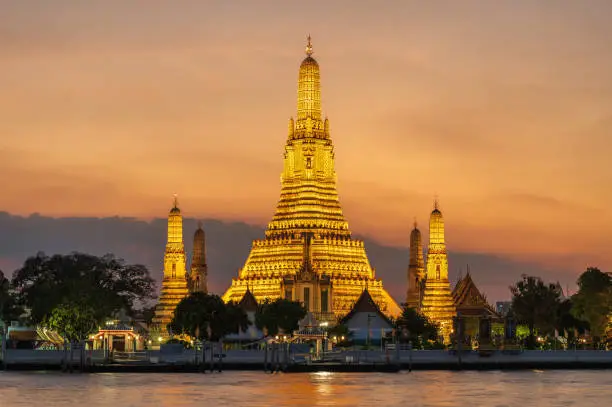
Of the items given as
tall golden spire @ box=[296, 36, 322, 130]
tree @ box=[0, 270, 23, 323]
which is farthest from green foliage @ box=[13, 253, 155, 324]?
tall golden spire @ box=[296, 36, 322, 130]

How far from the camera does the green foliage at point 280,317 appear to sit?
137m

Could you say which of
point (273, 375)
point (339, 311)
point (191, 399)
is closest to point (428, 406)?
point (191, 399)

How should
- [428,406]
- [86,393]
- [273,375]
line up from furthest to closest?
[273,375]
[86,393]
[428,406]

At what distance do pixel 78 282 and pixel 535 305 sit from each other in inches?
1694

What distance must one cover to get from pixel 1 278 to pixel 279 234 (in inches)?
1098

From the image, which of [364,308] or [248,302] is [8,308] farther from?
[364,308]

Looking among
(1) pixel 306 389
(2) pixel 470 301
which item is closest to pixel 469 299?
(2) pixel 470 301

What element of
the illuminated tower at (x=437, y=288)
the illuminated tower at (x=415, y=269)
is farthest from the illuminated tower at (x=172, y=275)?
the illuminated tower at (x=415, y=269)

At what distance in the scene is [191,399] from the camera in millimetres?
88375

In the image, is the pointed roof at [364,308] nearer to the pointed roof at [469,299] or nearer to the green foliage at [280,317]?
the green foliage at [280,317]

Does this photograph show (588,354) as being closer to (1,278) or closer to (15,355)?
(15,355)

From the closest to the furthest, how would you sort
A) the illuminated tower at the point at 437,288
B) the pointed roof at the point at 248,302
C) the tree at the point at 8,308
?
the tree at the point at 8,308 → the pointed roof at the point at 248,302 → the illuminated tower at the point at 437,288

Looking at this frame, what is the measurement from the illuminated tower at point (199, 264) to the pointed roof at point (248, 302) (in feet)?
58.2

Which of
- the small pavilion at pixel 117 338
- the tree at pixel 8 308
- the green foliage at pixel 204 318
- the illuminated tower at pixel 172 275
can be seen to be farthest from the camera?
the illuminated tower at pixel 172 275
